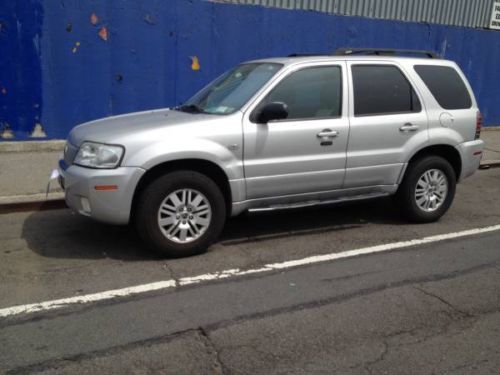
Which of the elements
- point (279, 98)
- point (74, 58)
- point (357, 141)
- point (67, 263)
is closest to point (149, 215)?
point (67, 263)

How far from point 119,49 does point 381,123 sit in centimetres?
537

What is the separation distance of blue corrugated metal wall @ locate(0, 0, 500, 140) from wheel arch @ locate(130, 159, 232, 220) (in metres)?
4.96

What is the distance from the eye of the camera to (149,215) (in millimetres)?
4605

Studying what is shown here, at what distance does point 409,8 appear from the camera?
12023 mm

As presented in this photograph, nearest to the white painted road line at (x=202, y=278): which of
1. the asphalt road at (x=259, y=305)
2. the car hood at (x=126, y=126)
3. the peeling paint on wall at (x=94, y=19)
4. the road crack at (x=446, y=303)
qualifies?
the asphalt road at (x=259, y=305)

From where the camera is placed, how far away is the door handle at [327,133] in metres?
5.20

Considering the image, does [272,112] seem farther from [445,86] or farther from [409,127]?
[445,86]

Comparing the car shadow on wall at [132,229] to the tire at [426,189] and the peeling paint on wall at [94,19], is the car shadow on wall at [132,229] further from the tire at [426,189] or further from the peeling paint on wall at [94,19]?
the peeling paint on wall at [94,19]

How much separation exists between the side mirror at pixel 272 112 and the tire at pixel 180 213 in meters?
0.76

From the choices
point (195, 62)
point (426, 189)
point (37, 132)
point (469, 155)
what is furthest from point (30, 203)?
point (469, 155)

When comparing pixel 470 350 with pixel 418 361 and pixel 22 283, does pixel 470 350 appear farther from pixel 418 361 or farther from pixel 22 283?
pixel 22 283

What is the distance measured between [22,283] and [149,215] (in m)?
1.16

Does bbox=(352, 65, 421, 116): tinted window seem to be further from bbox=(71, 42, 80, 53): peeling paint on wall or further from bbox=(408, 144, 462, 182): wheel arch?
bbox=(71, 42, 80, 53): peeling paint on wall

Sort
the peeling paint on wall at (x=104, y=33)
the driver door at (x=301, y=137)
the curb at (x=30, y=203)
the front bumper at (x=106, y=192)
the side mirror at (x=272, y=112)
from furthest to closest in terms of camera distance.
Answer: the peeling paint on wall at (x=104, y=33) → the curb at (x=30, y=203) → the driver door at (x=301, y=137) → the side mirror at (x=272, y=112) → the front bumper at (x=106, y=192)
